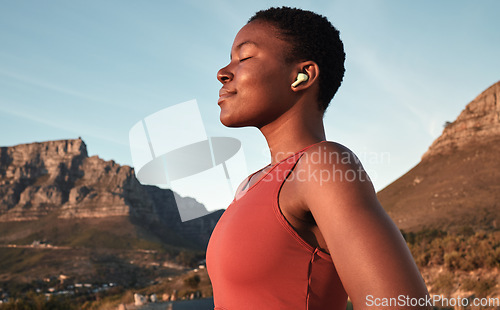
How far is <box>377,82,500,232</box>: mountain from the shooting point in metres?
39.5

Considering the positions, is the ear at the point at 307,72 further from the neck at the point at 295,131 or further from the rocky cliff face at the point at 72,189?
the rocky cliff face at the point at 72,189

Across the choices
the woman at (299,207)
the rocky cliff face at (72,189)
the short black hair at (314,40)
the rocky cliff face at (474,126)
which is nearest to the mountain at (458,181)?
the rocky cliff face at (474,126)

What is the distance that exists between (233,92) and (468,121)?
67077 millimetres

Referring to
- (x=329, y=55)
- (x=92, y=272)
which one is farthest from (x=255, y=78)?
(x=92, y=272)

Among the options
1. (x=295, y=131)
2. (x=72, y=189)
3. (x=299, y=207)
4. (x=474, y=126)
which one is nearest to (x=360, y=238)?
(x=299, y=207)

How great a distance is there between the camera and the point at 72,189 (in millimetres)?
110250

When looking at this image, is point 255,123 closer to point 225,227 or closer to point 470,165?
point 225,227

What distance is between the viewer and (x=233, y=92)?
5.45 feet

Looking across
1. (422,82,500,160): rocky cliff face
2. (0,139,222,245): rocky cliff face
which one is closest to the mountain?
(422,82,500,160): rocky cliff face

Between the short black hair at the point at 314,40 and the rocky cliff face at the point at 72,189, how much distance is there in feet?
326

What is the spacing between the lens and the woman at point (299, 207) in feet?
3.46

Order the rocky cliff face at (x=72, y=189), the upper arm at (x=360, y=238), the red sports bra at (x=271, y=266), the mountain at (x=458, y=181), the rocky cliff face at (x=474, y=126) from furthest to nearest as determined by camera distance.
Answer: the rocky cliff face at (x=72, y=189) → the rocky cliff face at (x=474, y=126) → the mountain at (x=458, y=181) → the red sports bra at (x=271, y=266) → the upper arm at (x=360, y=238)

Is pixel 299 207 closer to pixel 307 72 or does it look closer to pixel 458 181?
pixel 307 72

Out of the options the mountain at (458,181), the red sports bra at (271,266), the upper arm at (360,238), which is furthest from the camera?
the mountain at (458,181)
